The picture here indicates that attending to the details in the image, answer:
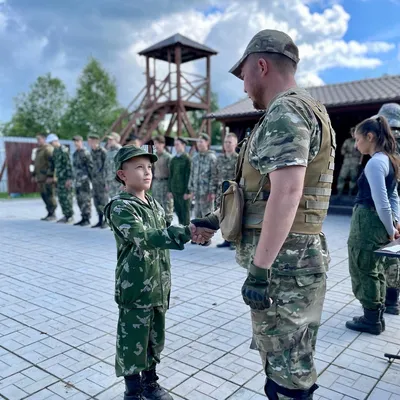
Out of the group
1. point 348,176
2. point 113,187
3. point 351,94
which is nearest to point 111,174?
point 113,187

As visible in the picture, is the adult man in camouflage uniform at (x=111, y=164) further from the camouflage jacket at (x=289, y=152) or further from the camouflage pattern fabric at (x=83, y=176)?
the camouflage jacket at (x=289, y=152)

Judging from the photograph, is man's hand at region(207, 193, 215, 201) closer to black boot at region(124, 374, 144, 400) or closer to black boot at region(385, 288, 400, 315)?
black boot at region(385, 288, 400, 315)

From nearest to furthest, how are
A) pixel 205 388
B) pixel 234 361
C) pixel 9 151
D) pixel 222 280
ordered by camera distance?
1. pixel 205 388
2. pixel 234 361
3. pixel 222 280
4. pixel 9 151

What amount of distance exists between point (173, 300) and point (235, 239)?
2.47m

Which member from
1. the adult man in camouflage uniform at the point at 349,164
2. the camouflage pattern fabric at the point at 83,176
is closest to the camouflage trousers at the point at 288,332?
the camouflage pattern fabric at the point at 83,176

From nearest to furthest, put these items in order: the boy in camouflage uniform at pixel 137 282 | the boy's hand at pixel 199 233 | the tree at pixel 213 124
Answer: the boy's hand at pixel 199 233 → the boy in camouflage uniform at pixel 137 282 → the tree at pixel 213 124

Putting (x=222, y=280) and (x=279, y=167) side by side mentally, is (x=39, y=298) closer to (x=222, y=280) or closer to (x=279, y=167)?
(x=222, y=280)

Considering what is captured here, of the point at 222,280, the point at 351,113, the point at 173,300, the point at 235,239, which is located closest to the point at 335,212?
the point at 351,113

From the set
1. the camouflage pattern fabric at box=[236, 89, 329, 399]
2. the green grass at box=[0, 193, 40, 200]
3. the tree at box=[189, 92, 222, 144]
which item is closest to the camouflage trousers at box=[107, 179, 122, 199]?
the camouflage pattern fabric at box=[236, 89, 329, 399]

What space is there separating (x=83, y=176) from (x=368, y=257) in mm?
6972

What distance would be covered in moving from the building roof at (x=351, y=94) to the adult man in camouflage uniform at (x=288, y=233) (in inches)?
303

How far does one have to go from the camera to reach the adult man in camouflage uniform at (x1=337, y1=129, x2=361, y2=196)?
11.4 metres

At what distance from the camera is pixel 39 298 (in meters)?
4.19

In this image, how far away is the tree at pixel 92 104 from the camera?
119 ft
